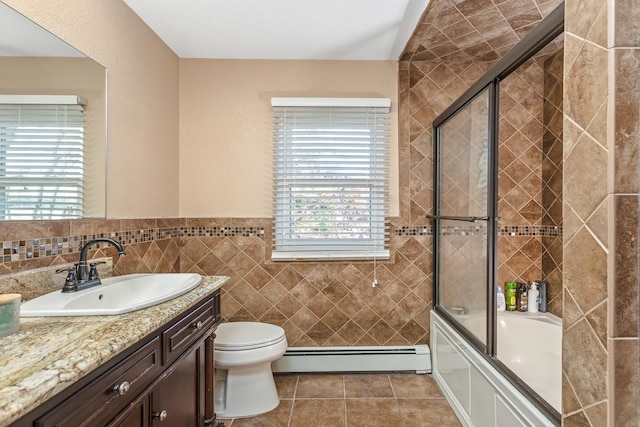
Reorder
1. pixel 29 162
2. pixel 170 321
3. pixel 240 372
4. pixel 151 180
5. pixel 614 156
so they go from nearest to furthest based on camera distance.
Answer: pixel 614 156, pixel 170 321, pixel 29 162, pixel 240 372, pixel 151 180

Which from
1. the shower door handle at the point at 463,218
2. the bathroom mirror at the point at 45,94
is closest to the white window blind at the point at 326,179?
the shower door handle at the point at 463,218

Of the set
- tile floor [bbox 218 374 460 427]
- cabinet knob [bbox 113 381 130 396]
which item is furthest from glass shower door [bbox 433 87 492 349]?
cabinet knob [bbox 113 381 130 396]

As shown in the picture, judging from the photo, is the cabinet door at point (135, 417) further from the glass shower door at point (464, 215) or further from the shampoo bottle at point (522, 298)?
the shampoo bottle at point (522, 298)

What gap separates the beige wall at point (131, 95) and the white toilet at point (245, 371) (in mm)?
951

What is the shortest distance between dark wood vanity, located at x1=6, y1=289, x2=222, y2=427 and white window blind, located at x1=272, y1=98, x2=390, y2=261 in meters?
0.98

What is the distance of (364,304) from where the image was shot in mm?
2623

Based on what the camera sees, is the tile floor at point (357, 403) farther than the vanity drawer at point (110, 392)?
Yes

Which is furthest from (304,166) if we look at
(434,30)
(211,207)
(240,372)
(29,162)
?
(29,162)

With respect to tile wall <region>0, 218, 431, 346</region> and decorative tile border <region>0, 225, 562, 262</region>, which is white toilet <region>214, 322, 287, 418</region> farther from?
decorative tile border <region>0, 225, 562, 262</region>

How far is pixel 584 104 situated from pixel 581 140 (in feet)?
0.30

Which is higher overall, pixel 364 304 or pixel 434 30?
pixel 434 30

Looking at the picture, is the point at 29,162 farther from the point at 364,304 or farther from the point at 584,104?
the point at 364,304

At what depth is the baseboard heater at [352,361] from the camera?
2.57 metres

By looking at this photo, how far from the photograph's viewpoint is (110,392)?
92cm
